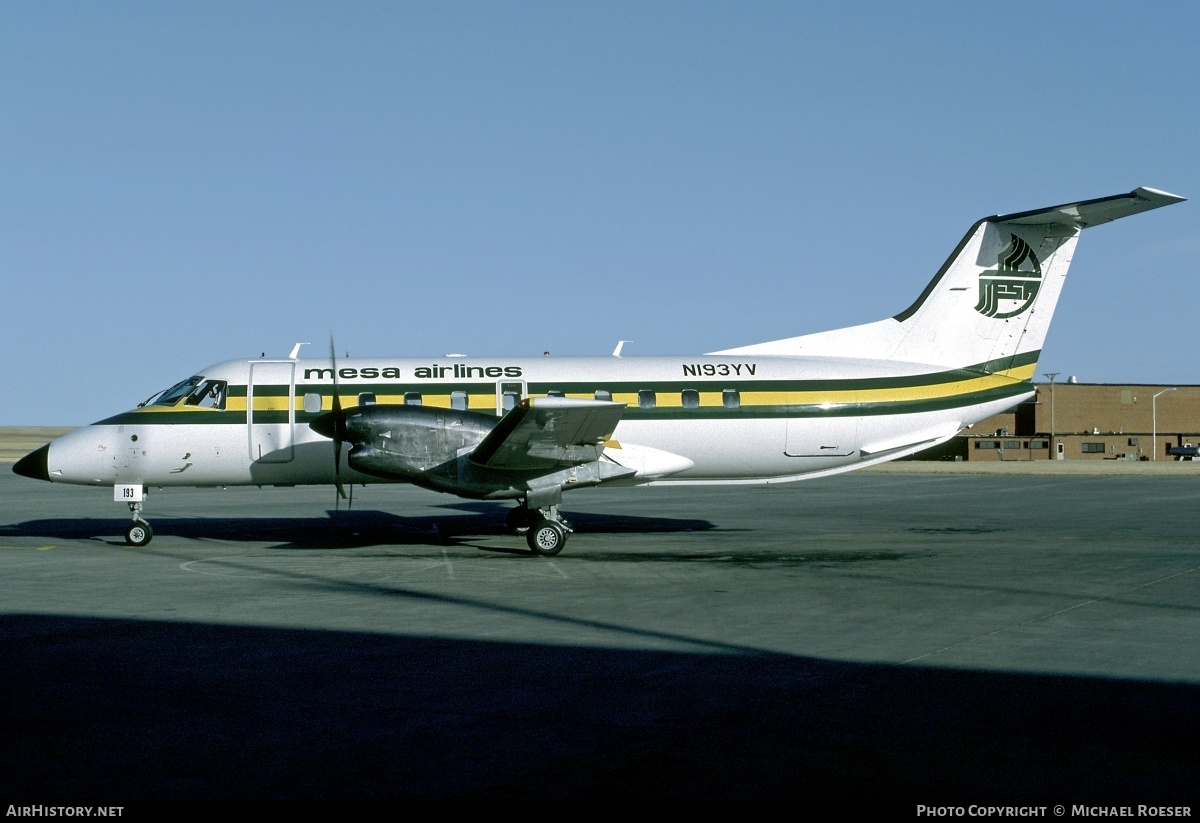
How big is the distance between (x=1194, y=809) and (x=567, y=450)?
11816 millimetres

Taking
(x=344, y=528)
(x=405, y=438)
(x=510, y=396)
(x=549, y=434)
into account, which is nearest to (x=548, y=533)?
(x=549, y=434)

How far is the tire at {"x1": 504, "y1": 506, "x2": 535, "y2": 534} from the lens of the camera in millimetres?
19156

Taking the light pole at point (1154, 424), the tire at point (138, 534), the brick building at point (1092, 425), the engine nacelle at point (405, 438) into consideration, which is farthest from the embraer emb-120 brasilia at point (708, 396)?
the light pole at point (1154, 424)

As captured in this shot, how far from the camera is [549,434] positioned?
15492 mm

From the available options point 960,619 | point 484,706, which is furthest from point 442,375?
point 484,706

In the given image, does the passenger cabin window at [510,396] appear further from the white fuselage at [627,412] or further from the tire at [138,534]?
the tire at [138,534]

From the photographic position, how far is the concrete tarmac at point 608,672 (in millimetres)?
5402

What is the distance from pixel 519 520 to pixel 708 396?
4.29 meters

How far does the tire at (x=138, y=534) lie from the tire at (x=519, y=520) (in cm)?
648

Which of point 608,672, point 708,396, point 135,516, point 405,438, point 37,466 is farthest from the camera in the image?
point 708,396

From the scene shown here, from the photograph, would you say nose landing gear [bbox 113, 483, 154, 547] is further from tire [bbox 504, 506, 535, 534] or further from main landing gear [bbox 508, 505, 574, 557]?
main landing gear [bbox 508, 505, 574, 557]

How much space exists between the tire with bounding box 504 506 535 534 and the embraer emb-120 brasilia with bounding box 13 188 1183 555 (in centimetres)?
4

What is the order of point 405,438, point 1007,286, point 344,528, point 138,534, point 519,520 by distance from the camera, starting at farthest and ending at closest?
point 344,528
point 1007,286
point 519,520
point 138,534
point 405,438

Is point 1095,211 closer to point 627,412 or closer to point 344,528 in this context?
point 627,412
